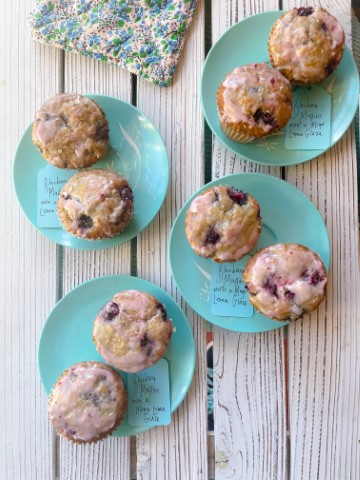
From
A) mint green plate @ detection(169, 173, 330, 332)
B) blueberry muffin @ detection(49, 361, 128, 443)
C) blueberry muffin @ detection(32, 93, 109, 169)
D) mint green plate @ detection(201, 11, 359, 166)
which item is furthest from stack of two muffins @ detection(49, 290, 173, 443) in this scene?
mint green plate @ detection(201, 11, 359, 166)

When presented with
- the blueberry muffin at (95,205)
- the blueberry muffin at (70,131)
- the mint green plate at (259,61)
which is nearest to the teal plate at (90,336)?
the blueberry muffin at (95,205)

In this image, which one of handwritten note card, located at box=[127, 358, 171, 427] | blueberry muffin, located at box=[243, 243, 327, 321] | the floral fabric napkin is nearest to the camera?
blueberry muffin, located at box=[243, 243, 327, 321]

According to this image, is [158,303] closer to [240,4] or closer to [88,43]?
[88,43]

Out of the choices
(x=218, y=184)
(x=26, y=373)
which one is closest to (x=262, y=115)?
(x=218, y=184)

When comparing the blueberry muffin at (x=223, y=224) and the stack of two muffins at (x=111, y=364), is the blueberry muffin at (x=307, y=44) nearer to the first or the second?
the blueberry muffin at (x=223, y=224)

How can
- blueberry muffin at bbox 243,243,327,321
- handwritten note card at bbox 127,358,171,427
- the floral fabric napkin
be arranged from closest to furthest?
blueberry muffin at bbox 243,243,327,321, handwritten note card at bbox 127,358,171,427, the floral fabric napkin

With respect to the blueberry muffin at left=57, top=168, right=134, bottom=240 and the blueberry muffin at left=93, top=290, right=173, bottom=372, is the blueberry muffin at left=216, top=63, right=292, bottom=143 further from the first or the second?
the blueberry muffin at left=93, top=290, right=173, bottom=372
